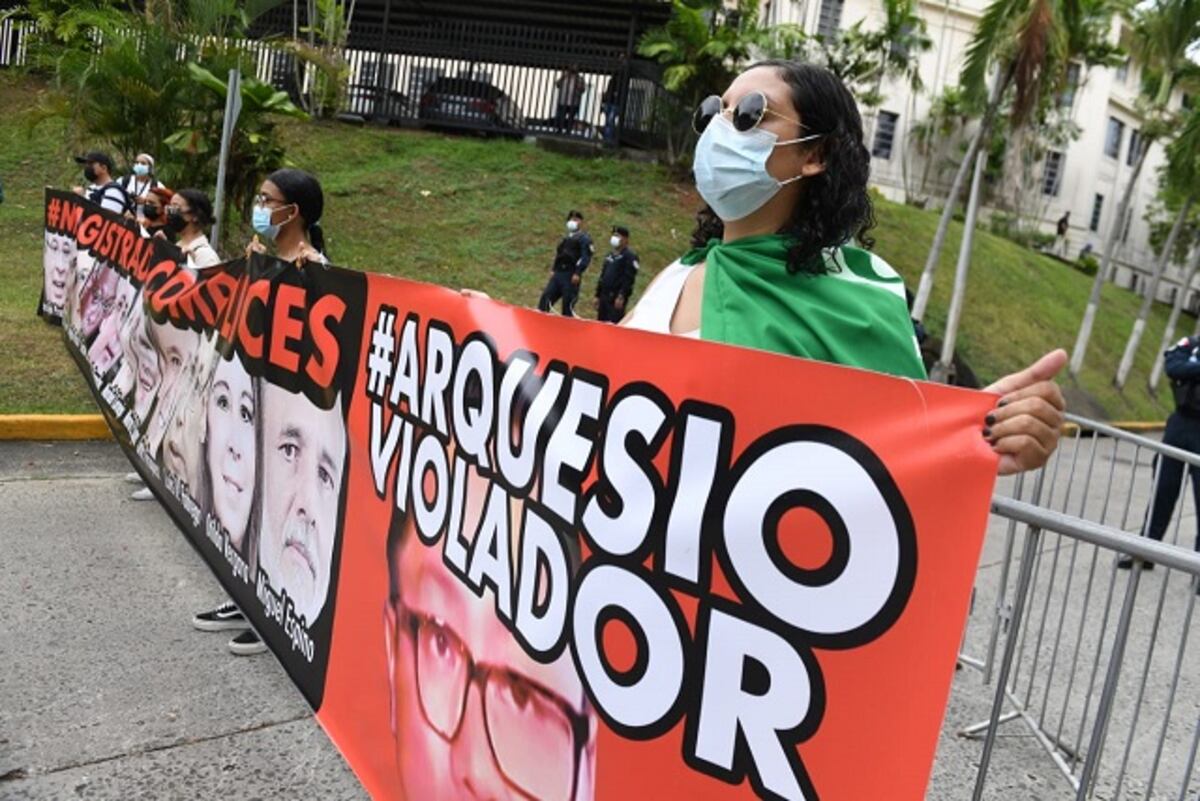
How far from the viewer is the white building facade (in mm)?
38281

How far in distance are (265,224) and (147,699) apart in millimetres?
1863

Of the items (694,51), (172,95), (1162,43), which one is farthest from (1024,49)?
(172,95)

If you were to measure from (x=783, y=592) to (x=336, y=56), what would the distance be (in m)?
18.1

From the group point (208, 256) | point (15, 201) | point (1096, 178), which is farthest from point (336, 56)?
point (1096, 178)

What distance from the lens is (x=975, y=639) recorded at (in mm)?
4859

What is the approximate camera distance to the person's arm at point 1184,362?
616cm

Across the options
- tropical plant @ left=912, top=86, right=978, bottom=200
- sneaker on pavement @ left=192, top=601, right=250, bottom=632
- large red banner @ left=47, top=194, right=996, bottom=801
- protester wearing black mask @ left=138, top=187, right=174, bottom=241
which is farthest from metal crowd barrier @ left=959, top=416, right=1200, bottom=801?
tropical plant @ left=912, top=86, right=978, bottom=200

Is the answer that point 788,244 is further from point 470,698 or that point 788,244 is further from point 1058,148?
point 1058,148

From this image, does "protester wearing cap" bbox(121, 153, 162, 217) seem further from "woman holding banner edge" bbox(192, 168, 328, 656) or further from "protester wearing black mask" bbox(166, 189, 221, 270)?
"woman holding banner edge" bbox(192, 168, 328, 656)

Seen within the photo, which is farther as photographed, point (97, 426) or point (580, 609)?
point (97, 426)

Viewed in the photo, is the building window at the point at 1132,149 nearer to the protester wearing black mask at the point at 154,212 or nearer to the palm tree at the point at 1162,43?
the palm tree at the point at 1162,43

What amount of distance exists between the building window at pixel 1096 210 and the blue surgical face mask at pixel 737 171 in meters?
47.2

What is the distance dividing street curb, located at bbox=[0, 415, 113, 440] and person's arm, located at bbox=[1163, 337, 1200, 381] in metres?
6.76

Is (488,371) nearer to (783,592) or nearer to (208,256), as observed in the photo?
(783,592)
